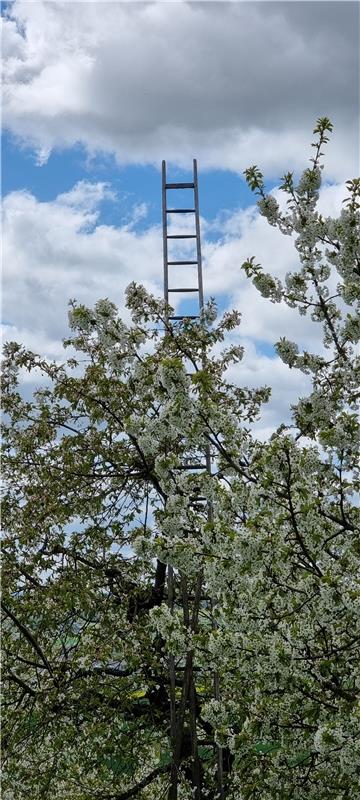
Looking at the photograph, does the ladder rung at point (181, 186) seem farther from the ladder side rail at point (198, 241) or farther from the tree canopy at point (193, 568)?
the tree canopy at point (193, 568)

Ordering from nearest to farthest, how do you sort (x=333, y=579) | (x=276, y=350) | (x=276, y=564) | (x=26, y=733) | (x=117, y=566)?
(x=333, y=579), (x=276, y=564), (x=276, y=350), (x=26, y=733), (x=117, y=566)

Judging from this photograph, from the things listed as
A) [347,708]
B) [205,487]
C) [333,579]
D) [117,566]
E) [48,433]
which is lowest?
[347,708]

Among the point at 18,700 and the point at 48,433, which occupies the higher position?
the point at 48,433

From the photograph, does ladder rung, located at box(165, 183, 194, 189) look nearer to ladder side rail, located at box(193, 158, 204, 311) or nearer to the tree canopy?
ladder side rail, located at box(193, 158, 204, 311)

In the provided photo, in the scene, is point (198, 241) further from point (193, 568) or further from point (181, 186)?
point (193, 568)

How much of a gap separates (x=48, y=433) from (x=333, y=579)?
3603 millimetres

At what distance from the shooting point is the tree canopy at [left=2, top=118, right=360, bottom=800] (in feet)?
12.2

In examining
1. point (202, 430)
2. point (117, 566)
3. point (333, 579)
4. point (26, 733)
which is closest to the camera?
point (333, 579)

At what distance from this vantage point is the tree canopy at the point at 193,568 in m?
3.71

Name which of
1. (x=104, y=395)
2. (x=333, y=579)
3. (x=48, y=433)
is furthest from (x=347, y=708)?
(x=48, y=433)

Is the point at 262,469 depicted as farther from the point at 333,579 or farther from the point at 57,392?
the point at 57,392

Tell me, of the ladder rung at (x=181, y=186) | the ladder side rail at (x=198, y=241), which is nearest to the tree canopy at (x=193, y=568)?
the ladder side rail at (x=198, y=241)

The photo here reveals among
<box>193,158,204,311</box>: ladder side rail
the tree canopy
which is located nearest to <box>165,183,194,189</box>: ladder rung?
<box>193,158,204,311</box>: ladder side rail

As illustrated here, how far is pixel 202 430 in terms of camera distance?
4.02 m
